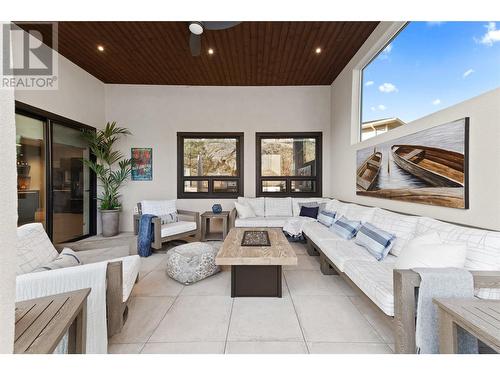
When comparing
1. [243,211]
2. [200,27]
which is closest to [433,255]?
[243,211]

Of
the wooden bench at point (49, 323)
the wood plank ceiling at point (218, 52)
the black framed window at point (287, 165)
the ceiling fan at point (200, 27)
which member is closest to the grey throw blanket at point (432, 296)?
the wooden bench at point (49, 323)

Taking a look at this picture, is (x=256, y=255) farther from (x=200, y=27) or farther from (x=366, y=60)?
(x=366, y=60)

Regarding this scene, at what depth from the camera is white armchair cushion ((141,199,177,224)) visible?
4.00 m

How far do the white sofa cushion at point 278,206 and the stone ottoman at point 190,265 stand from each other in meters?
2.20

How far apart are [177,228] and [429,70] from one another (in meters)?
4.02

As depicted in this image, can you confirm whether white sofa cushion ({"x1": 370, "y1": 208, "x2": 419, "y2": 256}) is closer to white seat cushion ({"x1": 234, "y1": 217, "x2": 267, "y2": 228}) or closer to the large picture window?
the large picture window

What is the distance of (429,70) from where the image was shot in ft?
7.49

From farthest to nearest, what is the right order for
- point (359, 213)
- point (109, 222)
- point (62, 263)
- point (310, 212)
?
1. point (109, 222)
2. point (310, 212)
3. point (359, 213)
4. point (62, 263)

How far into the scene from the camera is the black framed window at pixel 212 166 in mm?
5070

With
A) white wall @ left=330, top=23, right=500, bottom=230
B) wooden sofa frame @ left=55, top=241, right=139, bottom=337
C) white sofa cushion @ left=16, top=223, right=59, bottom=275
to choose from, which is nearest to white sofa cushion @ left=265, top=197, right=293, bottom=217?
white wall @ left=330, top=23, right=500, bottom=230

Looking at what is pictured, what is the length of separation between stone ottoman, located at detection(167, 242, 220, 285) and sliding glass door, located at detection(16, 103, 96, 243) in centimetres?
249

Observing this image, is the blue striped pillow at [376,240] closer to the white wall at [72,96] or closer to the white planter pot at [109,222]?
the white planter pot at [109,222]

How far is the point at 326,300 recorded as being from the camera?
2121 mm
